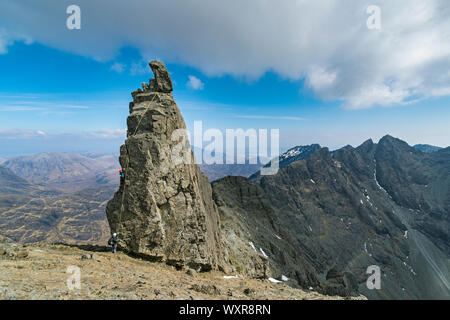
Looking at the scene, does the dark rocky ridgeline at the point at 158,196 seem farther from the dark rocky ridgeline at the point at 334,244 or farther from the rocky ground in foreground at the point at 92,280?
the dark rocky ridgeline at the point at 334,244

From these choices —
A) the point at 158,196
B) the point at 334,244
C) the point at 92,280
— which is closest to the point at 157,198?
the point at 158,196

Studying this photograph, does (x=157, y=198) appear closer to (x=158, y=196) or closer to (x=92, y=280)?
(x=158, y=196)

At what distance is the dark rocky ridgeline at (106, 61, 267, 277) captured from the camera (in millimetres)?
19859

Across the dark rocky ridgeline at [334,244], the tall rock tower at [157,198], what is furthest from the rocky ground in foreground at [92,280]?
the dark rocky ridgeline at [334,244]

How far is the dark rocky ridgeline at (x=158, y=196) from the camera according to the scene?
19.9 metres

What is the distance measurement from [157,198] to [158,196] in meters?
0.22

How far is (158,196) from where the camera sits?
21.0 m

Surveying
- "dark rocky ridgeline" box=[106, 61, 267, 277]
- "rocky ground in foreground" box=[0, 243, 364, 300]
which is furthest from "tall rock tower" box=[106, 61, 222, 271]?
"rocky ground in foreground" box=[0, 243, 364, 300]

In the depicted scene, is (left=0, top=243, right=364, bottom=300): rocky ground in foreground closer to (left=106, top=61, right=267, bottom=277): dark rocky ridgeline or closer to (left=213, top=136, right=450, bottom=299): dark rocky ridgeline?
(left=106, top=61, right=267, bottom=277): dark rocky ridgeline

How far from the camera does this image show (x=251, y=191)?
92812 millimetres
